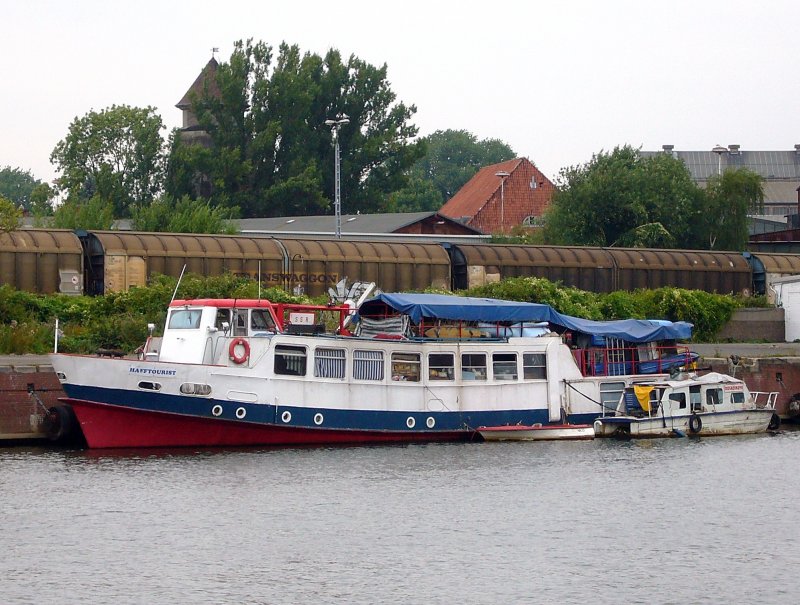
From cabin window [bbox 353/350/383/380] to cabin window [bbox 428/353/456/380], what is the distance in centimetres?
172

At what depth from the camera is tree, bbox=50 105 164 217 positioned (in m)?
104

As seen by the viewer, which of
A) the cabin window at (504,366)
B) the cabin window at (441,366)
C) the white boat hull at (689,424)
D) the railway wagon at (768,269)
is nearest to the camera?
the cabin window at (441,366)

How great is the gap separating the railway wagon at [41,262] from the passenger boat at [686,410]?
22.3m

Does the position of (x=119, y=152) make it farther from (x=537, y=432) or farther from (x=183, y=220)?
(x=537, y=432)

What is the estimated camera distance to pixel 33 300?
5056 centimetres

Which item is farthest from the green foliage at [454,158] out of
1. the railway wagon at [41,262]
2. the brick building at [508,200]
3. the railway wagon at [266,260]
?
the railway wagon at [41,262]

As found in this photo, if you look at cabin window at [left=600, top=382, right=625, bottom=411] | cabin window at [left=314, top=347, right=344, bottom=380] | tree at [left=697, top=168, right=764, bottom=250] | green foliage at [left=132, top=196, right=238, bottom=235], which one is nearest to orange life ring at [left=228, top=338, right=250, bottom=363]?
cabin window at [left=314, top=347, right=344, bottom=380]

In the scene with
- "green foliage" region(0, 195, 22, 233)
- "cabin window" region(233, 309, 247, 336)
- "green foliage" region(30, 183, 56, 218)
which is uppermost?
"green foliage" region(30, 183, 56, 218)

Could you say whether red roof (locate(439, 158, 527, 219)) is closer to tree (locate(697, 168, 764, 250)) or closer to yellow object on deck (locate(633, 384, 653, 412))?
tree (locate(697, 168, 764, 250))

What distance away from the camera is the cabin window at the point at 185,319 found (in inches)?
1576

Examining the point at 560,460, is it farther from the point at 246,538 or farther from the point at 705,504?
the point at 246,538

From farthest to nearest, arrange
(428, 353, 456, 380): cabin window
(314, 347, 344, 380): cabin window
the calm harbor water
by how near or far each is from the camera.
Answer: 1. (428, 353, 456, 380): cabin window
2. (314, 347, 344, 380): cabin window
3. the calm harbor water

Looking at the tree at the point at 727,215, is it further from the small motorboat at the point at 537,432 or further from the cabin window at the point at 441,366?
the cabin window at the point at 441,366

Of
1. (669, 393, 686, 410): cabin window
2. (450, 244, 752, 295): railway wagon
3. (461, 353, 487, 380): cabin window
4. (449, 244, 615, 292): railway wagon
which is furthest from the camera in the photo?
(450, 244, 752, 295): railway wagon
